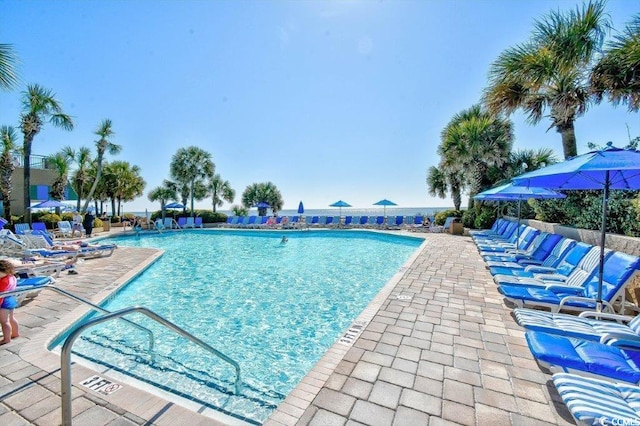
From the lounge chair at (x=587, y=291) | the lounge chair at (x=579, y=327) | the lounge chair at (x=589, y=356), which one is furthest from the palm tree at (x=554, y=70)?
the lounge chair at (x=589, y=356)

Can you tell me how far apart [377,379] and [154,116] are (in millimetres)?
19638

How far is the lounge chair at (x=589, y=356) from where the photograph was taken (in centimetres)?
203

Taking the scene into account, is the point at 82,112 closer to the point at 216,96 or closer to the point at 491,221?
the point at 216,96

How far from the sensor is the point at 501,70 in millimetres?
8359

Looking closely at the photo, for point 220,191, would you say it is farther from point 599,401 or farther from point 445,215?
point 599,401

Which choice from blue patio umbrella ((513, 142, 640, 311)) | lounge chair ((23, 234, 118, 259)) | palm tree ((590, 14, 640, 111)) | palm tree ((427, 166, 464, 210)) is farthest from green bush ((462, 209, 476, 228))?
lounge chair ((23, 234, 118, 259))

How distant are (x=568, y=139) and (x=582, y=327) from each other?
25.5 feet

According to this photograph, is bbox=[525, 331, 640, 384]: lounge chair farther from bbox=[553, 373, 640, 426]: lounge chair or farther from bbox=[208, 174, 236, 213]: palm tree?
bbox=[208, 174, 236, 213]: palm tree

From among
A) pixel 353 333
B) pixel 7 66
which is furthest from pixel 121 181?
pixel 353 333

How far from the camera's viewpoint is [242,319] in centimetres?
499

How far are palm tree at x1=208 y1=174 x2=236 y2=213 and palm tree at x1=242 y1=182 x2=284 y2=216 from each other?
190cm

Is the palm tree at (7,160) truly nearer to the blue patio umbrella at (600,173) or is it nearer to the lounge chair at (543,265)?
the lounge chair at (543,265)

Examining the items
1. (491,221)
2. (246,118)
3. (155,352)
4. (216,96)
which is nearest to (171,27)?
(216,96)

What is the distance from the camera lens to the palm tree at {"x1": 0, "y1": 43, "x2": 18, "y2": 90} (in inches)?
255
